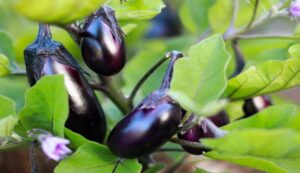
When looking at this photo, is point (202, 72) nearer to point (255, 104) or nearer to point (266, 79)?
point (266, 79)

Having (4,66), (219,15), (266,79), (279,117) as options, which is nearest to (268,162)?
(279,117)

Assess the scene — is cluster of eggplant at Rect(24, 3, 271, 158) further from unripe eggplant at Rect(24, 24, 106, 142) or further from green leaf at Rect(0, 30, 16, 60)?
green leaf at Rect(0, 30, 16, 60)

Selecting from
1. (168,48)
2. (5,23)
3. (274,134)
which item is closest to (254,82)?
(274,134)

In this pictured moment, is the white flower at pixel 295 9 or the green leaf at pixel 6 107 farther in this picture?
the white flower at pixel 295 9

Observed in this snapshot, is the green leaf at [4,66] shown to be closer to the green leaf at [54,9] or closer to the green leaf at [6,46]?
the green leaf at [6,46]

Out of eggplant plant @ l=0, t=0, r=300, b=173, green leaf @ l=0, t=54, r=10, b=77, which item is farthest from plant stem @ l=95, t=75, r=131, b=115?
green leaf @ l=0, t=54, r=10, b=77

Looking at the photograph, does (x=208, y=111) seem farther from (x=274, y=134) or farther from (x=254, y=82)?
(x=254, y=82)

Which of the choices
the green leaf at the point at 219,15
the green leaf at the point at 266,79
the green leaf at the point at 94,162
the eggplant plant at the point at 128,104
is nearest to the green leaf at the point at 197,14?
the green leaf at the point at 219,15
